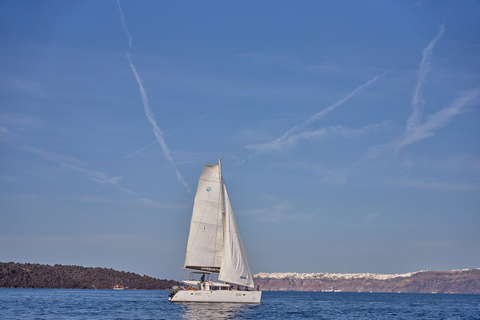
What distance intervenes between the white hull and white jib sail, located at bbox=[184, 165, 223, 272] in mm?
3048

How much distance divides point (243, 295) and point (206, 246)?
7523 millimetres

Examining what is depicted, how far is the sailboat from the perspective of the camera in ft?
223

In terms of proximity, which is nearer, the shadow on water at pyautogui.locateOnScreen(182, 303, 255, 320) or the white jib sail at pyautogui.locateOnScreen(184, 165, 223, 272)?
the shadow on water at pyautogui.locateOnScreen(182, 303, 255, 320)

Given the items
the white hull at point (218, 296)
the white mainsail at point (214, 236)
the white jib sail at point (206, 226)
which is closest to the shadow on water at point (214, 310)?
the white hull at point (218, 296)

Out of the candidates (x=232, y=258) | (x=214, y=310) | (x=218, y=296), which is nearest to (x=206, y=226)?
(x=232, y=258)

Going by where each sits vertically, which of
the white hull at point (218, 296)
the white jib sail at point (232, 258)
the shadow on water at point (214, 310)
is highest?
the white jib sail at point (232, 258)

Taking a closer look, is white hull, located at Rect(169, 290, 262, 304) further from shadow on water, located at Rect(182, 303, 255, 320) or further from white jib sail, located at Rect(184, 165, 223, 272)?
white jib sail, located at Rect(184, 165, 223, 272)

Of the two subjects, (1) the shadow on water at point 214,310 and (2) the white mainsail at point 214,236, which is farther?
(2) the white mainsail at point 214,236

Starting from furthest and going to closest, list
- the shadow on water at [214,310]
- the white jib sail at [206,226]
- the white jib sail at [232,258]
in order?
the white jib sail at [206,226] < the white jib sail at [232,258] < the shadow on water at [214,310]

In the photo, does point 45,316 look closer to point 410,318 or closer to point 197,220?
point 197,220

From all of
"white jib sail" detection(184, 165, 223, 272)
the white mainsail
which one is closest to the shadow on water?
the white mainsail

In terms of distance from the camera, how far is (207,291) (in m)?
67.1

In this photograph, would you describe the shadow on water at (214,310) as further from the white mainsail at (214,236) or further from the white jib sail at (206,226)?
Result: the white jib sail at (206,226)

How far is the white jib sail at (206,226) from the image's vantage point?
68.1 m
